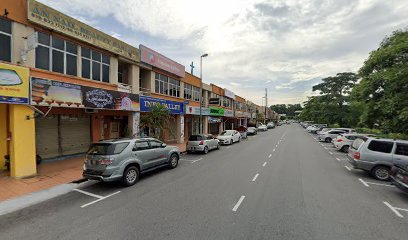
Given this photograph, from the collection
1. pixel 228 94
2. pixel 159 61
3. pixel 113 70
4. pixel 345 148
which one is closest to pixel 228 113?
pixel 228 94

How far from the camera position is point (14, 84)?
8.76 meters

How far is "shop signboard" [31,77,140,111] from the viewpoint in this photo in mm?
9784

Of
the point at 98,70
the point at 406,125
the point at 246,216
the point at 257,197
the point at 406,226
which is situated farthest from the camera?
the point at 406,125

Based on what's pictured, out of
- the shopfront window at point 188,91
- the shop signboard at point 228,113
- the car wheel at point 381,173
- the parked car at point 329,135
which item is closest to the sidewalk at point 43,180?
the car wheel at point 381,173

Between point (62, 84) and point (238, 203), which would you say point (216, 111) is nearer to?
point (62, 84)

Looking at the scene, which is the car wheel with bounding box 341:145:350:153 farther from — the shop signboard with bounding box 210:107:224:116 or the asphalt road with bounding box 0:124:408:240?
the shop signboard with bounding box 210:107:224:116

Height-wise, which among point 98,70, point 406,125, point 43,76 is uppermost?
point 98,70

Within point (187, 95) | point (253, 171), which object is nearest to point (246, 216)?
point (253, 171)

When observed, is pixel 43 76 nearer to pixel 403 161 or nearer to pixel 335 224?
pixel 335 224

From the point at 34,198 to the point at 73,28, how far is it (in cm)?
906

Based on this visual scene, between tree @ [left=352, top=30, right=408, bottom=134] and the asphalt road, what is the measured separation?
28.6ft

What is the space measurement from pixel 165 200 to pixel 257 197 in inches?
120

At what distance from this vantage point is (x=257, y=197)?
6980mm

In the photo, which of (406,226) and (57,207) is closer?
(406,226)
